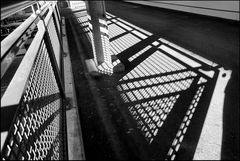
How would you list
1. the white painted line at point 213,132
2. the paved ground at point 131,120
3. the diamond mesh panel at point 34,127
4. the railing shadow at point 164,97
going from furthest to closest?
the railing shadow at point 164,97 → the paved ground at point 131,120 → the white painted line at point 213,132 → the diamond mesh panel at point 34,127

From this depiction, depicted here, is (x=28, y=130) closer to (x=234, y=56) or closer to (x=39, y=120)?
(x=39, y=120)

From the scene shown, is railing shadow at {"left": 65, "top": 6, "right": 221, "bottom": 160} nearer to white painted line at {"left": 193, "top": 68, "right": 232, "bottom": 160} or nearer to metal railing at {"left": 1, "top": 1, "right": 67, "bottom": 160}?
white painted line at {"left": 193, "top": 68, "right": 232, "bottom": 160}

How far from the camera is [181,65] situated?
461cm

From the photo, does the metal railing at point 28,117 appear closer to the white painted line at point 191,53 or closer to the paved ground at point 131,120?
the paved ground at point 131,120

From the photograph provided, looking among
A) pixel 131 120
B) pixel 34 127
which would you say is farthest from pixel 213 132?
pixel 34 127

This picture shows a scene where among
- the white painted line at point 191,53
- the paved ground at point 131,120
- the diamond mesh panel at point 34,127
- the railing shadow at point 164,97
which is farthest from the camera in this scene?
the white painted line at point 191,53

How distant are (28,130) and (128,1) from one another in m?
20.0

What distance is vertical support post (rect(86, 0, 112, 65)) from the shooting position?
14.1ft

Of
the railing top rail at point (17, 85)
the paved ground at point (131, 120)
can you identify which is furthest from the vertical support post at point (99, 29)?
the railing top rail at point (17, 85)

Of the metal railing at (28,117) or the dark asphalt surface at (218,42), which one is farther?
the dark asphalt surface at (218,42)

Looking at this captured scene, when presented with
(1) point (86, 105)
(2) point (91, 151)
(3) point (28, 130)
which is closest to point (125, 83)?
(1) point (86, 105)

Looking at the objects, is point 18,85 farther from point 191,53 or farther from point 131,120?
point 191,53

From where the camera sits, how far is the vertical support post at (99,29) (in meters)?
4.30

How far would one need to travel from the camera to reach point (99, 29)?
14.7 feet
